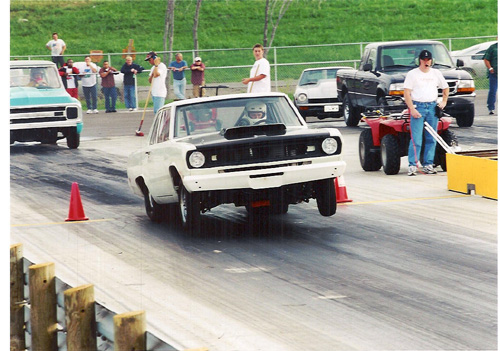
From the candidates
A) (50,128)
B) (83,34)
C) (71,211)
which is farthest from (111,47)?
(71,211)

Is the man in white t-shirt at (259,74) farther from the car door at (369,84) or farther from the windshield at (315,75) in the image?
the windshield at (315,75)

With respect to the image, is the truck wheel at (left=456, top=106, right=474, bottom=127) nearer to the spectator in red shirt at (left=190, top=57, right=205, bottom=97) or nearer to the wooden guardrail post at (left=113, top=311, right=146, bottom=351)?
the spectator in red shirt at (left=190, top=57, right=205, bottom=97)

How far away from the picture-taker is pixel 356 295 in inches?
304

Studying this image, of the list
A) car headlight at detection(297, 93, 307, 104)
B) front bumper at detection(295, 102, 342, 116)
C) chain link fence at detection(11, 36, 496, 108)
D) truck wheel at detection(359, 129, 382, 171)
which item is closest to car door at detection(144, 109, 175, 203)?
truck wheel at detection(359, 129, 382, 171)

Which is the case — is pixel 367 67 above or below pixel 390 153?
above

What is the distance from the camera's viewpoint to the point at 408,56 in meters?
21.8

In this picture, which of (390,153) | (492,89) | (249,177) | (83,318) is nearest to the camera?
(83,318)

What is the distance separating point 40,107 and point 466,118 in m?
9.18

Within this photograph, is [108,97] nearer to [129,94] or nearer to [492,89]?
[129,94]

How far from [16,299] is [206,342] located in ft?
4.14

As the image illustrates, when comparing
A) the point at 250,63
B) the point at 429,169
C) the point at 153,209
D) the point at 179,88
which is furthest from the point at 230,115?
the point at 250,63

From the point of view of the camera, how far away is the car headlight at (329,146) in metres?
10.4

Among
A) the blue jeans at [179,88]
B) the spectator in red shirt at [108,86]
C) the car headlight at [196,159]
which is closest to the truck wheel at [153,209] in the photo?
the car headlight at [196,159]

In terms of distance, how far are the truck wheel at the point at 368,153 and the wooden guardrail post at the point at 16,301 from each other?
9.65m
